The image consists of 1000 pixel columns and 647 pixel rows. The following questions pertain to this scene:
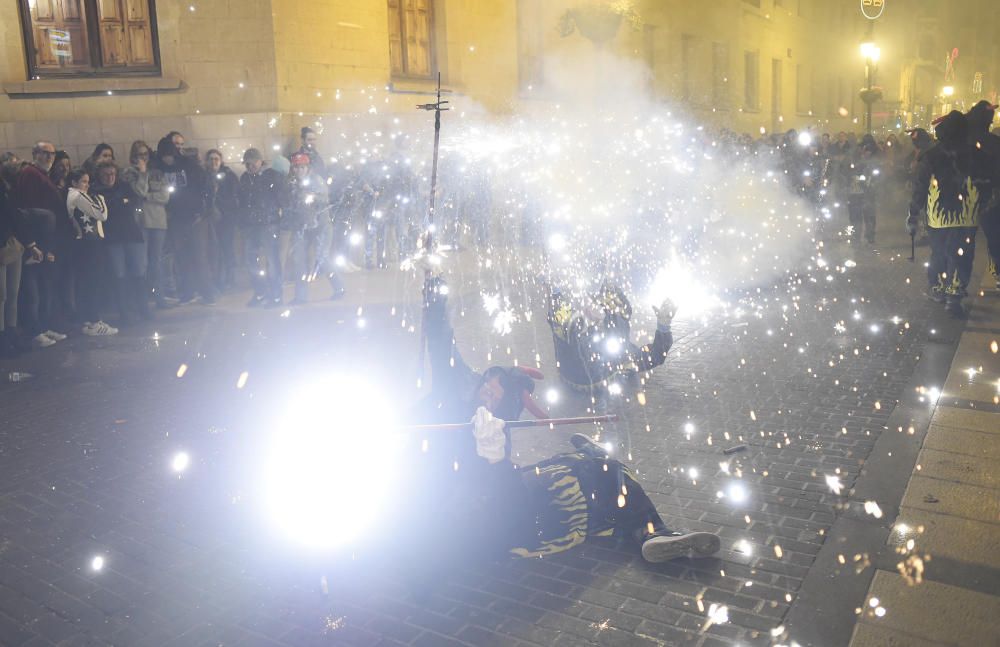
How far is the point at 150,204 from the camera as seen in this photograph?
10.5 m

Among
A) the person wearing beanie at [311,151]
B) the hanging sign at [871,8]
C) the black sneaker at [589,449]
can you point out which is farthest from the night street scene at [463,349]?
the hanging sign at [871,8]

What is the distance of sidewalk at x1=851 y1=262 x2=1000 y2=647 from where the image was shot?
3.40m

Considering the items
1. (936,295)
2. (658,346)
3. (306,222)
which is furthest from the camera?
(306,222)

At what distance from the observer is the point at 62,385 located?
24.7 feet

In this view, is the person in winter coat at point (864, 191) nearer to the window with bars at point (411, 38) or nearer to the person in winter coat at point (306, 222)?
the window with bars at point (411, 38)

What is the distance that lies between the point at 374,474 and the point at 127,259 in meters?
6.31

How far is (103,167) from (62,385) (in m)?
3.15

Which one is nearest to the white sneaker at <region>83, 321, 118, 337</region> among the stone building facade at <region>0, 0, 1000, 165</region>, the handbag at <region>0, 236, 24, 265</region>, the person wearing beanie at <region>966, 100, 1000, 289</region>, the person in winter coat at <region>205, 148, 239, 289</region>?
the handbag at <region>0, 236, 24, 265</region>

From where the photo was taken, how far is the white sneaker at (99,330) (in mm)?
9453

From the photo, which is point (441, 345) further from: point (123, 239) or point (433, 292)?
point (123, 239)

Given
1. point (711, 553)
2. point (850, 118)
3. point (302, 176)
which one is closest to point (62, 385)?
point (302, 176)

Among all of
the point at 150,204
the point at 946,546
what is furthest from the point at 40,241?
the point at 946,546

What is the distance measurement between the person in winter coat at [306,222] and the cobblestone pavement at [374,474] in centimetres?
180

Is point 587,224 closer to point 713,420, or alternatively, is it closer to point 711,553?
point 713,420
